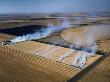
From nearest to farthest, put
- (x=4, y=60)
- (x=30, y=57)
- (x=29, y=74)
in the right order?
(x=29, y=74)
(x=4, y=60)
(x=30, y=57)

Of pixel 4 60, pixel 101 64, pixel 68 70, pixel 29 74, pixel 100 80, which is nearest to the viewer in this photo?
pixel 100 80

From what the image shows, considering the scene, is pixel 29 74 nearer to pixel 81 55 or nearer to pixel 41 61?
pixel 41 61

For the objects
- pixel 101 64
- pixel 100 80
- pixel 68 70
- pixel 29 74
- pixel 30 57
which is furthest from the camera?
pixel 30 57

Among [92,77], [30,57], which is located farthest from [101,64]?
[30,57]

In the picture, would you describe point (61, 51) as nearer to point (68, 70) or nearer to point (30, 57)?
point (30, 57)

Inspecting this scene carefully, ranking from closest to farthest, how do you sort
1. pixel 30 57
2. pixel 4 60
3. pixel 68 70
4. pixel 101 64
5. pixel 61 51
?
pixel 68 70
pixel 101 64
pixel 4 60
pixel 30 57
pixel 61 51

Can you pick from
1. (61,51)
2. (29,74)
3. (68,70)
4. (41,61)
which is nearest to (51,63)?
(41,61)

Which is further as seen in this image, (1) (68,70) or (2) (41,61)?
(2) (41,61)

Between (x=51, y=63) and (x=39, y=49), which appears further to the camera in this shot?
(x=39, y=49)

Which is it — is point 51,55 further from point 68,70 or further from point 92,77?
point 92,77
